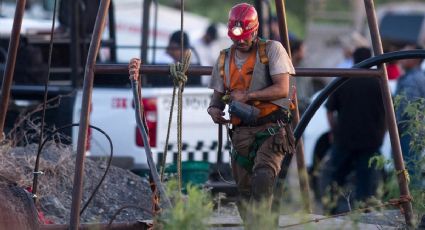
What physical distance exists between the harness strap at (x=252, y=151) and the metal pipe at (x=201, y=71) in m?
0.38

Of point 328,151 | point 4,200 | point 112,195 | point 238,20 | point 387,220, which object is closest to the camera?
point 4,200

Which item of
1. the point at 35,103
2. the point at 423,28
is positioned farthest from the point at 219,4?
the point at 35,103

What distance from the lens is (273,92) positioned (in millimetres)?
6551

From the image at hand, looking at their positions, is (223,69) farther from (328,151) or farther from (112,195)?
(328,151)

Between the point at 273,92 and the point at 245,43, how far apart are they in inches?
13.3

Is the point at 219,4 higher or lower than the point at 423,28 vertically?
higher

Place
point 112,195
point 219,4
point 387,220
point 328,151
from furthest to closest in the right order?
point 219,4 → point 328,151 → point 112,195 → point 387,220

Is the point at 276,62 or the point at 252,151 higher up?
the point at 276,62

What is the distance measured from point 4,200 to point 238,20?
165 cm

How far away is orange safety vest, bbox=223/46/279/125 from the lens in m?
6.68

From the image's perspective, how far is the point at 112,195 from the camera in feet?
26.8

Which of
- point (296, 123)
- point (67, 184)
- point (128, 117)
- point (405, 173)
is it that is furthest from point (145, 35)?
point (405, 173)

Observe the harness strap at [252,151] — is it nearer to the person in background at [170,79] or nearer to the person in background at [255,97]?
the person in background at [255,97]

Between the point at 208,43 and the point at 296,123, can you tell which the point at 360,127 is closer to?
the point at 296,123
